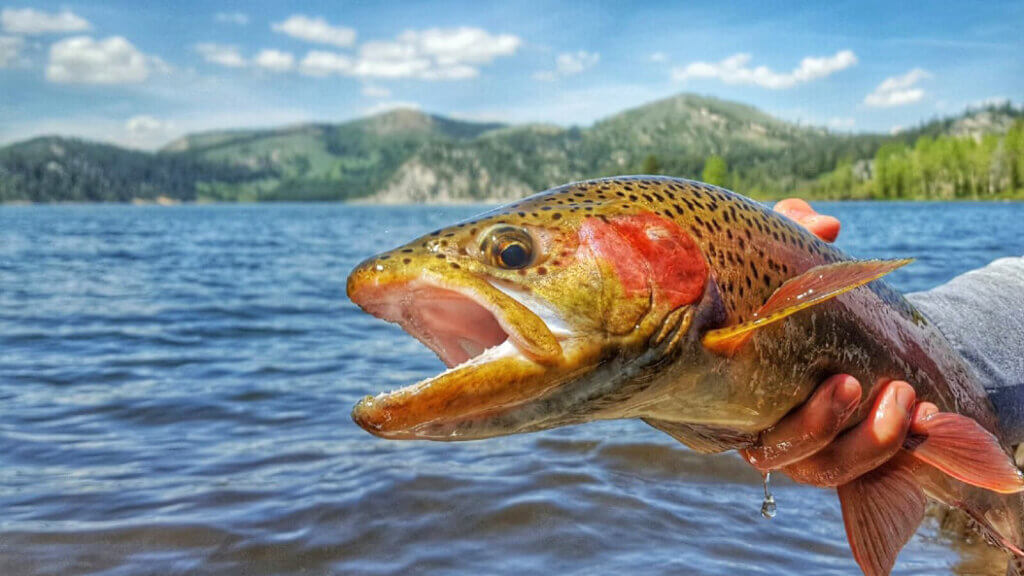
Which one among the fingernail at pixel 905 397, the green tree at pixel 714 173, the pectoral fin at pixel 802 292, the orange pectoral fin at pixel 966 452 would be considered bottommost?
the orange pectoral fin at pixel 966 452

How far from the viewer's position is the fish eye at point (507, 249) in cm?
206

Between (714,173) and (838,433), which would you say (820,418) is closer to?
(838,433)

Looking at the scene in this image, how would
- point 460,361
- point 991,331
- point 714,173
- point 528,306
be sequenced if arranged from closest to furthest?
1. point 528,306
2. point 460,361
3. point 991,331
4. point 714,173

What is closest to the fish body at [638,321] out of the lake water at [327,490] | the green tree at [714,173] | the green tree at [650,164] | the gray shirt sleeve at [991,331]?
the gray shirt sleeve at [991,331]

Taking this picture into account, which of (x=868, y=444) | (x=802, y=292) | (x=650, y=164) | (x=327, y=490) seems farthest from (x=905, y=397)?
(x=650, y=164)

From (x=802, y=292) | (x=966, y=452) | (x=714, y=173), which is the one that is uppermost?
(x=714, y=173)

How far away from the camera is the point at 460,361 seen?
7.07ft

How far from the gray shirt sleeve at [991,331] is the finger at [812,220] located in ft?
1.40

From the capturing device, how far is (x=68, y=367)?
10789 millimetres

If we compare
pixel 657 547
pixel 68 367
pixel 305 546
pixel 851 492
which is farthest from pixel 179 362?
pixel 851 492

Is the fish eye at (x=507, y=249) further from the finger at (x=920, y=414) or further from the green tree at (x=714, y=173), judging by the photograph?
the green tree at (x=714, y=173)

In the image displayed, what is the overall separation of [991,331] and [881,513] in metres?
1.10

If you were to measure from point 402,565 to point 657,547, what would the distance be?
5.02ft

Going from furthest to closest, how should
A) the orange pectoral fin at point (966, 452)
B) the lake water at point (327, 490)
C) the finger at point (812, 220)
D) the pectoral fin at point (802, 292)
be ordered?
the lake water at point (327, 490), the finger at point (812, 220), the orange pectoral fin at point (966, 452), the pectoral fin at point (802, 292)
